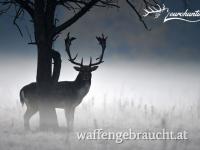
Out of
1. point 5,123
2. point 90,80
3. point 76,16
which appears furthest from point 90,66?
point 5,123

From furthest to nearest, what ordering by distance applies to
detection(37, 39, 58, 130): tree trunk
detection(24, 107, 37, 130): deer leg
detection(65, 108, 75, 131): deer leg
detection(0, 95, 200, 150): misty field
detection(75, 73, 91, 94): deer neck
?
1. detection(75, 73, 91, 94): deer neck
2. detection(24, 107, 37, 130): deer leg
3. detection(65, 108, 75, 131): deer leg
4. detection(37, 39, 58, 130): tree trunk
5. detection(0, 95, 200, 150): misty field

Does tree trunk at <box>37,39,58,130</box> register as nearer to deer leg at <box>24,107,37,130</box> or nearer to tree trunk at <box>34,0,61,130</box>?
tree trunk at <box>34,0,61,130</box>

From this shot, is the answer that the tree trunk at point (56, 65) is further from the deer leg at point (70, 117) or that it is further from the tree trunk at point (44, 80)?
the deer leg at point (70, 117)

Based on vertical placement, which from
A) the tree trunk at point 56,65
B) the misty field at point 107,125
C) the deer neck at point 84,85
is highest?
the tree trunk at point 56,65

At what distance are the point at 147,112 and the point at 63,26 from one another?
10.2ft

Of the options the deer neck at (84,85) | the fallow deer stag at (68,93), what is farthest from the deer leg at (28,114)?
the deer neck at (84,85)

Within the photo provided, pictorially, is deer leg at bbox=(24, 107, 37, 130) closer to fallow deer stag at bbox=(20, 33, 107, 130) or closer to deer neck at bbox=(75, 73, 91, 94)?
fallow deer stag at bbox=(20, 33, 107, 130)

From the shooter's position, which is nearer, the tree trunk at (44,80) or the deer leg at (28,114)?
the tree trunk at (44,80)

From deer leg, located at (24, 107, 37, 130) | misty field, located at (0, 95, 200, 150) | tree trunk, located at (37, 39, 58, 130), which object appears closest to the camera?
misty field, located at (0, 95, 200, 150)

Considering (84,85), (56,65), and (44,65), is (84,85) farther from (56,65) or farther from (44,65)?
(44,65)

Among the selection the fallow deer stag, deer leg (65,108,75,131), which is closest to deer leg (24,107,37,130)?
the fallow deer stag

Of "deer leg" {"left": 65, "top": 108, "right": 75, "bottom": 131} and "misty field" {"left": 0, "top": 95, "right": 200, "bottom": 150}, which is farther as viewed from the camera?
"deer leg" {"left": 65, "top": 108, "right": 75, "bottom": 131}

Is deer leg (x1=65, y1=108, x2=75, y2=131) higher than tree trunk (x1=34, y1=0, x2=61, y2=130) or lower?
lower

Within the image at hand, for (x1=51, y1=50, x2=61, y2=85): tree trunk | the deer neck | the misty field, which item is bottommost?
the misty field
